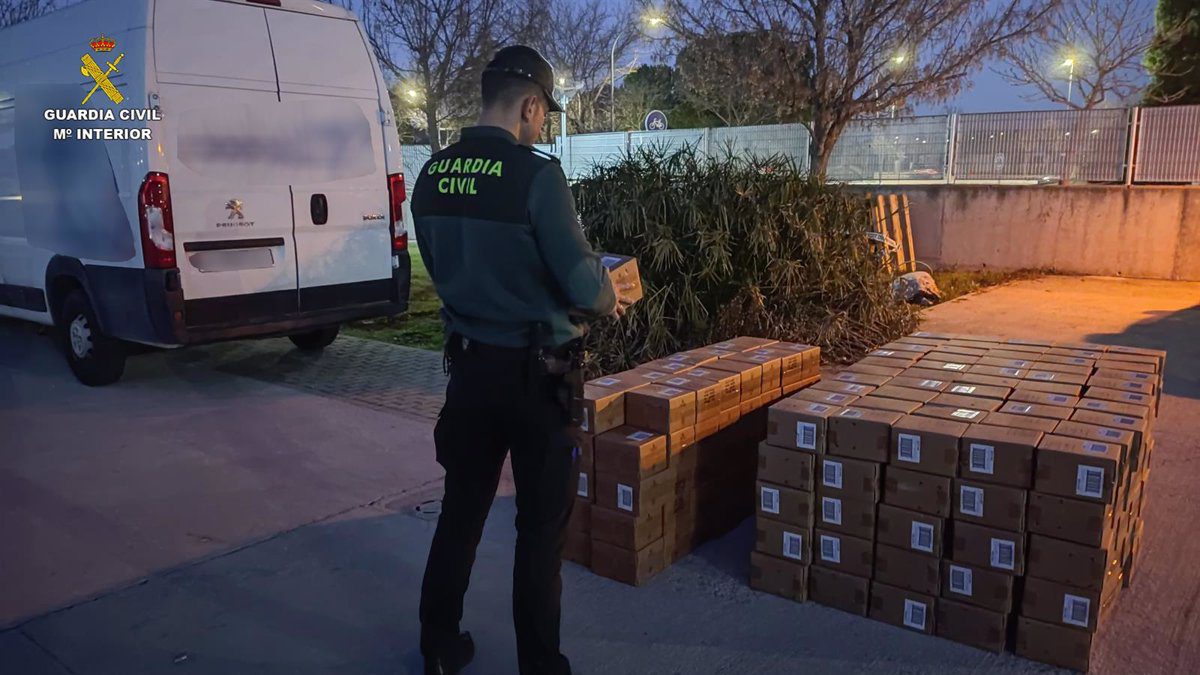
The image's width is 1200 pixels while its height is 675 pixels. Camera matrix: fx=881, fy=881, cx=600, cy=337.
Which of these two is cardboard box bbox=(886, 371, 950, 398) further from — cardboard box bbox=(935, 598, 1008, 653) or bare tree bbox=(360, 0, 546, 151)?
bare tree bbox=(360, 0, 546, 151)

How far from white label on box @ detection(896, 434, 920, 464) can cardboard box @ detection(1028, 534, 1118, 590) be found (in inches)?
17.9

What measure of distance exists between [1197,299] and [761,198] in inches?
246

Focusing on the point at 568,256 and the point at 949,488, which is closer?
the point at 568,256

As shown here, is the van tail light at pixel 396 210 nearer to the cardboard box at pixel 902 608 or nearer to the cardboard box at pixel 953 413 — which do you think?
the cardboard box at pixel 953 413

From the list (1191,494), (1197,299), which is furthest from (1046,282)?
(1191,494)

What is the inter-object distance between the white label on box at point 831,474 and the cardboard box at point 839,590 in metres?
0.34

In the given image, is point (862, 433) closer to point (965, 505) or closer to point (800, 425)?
point (800, 425)

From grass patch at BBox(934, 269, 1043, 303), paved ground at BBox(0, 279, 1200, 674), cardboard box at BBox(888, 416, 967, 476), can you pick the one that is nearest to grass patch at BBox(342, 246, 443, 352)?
paved ground at BBox(0, 279, 1200, 674)

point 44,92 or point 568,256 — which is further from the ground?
point 44,92

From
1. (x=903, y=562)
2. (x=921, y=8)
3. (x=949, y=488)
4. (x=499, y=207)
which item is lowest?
(x=903, y=562)

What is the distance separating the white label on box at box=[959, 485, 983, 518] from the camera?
3.07 meters

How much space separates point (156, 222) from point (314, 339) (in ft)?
7.82

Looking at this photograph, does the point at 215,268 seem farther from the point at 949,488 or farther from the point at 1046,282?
the point at 1046,282

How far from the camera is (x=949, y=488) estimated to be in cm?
312
